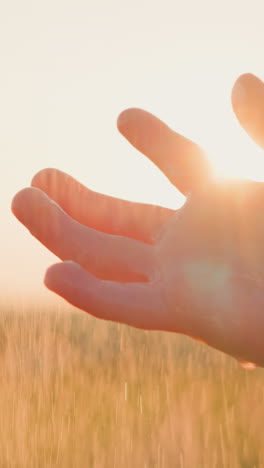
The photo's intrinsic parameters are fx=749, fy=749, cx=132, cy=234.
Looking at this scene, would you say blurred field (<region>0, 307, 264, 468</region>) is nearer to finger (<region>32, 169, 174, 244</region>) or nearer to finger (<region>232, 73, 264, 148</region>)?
finger (<region>32, 169, 174, 244</region>)

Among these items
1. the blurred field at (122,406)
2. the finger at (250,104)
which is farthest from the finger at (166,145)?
the blurred field at (122,406)

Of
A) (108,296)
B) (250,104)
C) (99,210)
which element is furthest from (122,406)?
(250,104)

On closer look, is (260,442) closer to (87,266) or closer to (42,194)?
(87,266)

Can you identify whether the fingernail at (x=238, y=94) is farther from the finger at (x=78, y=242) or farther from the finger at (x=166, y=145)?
the finger at (x=78, y=242)

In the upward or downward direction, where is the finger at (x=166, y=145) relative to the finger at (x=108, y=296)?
upward

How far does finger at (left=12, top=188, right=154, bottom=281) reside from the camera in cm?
131

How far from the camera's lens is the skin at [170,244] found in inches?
48.4

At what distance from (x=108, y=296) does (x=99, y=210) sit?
0.29 meters

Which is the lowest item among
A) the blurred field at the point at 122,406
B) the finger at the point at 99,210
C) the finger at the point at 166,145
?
the blurred field at the point at 122,406

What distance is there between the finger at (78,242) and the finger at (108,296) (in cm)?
7

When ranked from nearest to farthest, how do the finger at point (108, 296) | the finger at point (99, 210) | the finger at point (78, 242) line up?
the finger at point (108, 296) → the finger at point (78, 242) → the finger at point (99, 210)

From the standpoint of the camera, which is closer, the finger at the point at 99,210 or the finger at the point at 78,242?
the finger at the point at 78,242

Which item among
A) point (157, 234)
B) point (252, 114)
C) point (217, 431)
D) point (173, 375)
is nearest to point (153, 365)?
point (173, 375)

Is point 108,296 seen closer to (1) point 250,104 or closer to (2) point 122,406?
(1) point 250,104
